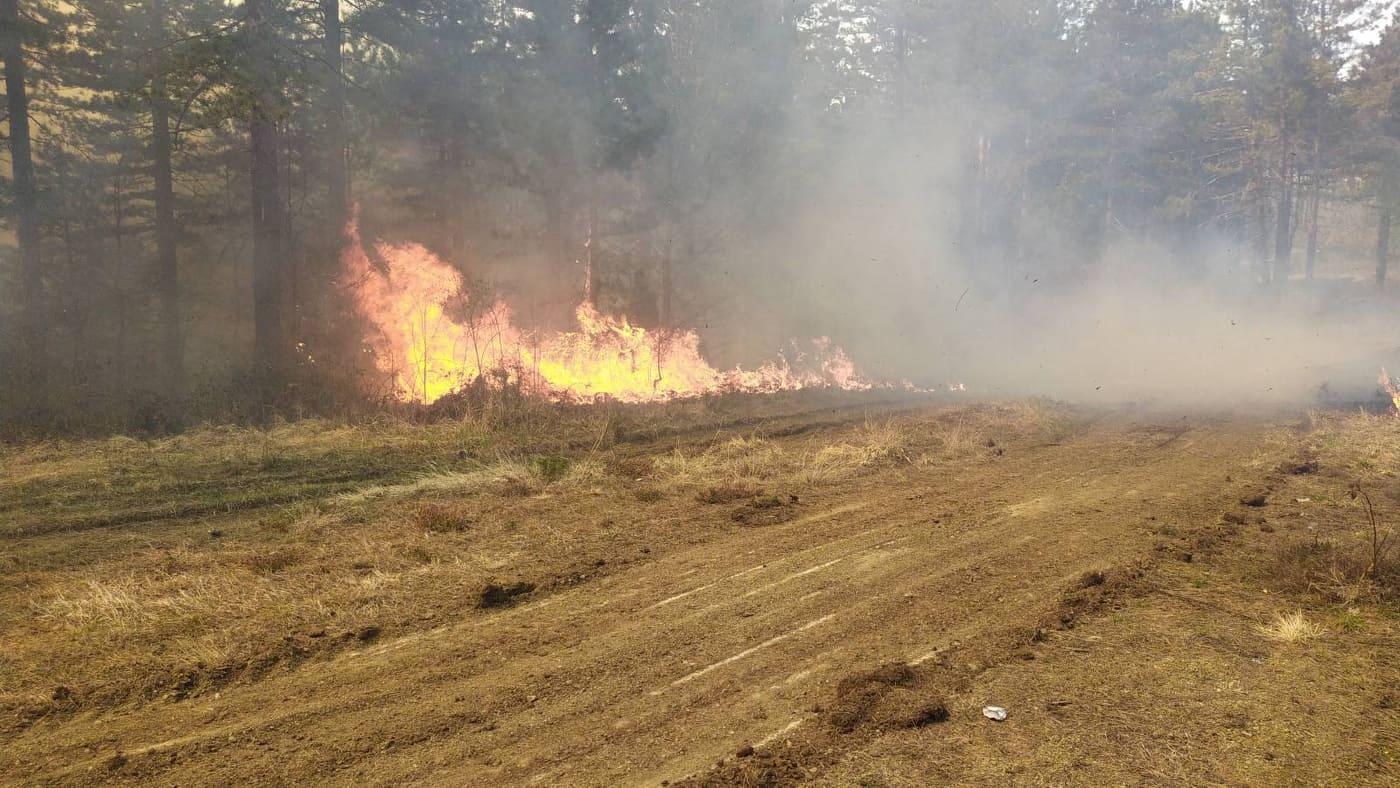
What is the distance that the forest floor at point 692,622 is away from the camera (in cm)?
397

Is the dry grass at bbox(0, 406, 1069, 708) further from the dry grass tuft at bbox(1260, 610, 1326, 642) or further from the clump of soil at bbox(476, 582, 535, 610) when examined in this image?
the dry grass tuft at bbox(1260, 610, 1326, 642)

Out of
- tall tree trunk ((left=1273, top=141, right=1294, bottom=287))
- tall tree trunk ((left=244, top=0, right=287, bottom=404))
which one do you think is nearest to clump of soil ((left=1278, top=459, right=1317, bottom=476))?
tall tree trunk ((left=244, top=0, right=287, bottom=404))

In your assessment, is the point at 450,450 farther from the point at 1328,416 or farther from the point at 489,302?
the point at 1328,416

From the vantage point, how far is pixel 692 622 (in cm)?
557

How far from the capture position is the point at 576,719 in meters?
4.29

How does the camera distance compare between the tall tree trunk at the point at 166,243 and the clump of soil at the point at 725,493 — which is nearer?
the clump of soil at the point at 725,493

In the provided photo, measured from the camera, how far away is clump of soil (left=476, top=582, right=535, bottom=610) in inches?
235

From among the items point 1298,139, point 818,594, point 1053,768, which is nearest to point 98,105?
point 818,594

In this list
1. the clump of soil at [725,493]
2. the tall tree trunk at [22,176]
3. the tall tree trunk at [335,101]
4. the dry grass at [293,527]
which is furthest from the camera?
the tall tree trunk at [335,101]

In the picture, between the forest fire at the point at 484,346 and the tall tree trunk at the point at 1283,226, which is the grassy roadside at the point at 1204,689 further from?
the tall tree trunk at the point at 1283,226

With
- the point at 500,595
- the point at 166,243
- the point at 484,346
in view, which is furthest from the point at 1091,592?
the point at 166,243

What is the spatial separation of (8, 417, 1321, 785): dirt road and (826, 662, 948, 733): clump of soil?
0.12 meters

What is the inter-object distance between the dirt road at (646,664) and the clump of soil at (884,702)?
119 millimetres

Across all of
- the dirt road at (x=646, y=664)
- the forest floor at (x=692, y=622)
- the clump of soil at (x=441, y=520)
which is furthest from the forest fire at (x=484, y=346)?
the dirt road at (x=646, y=664)
